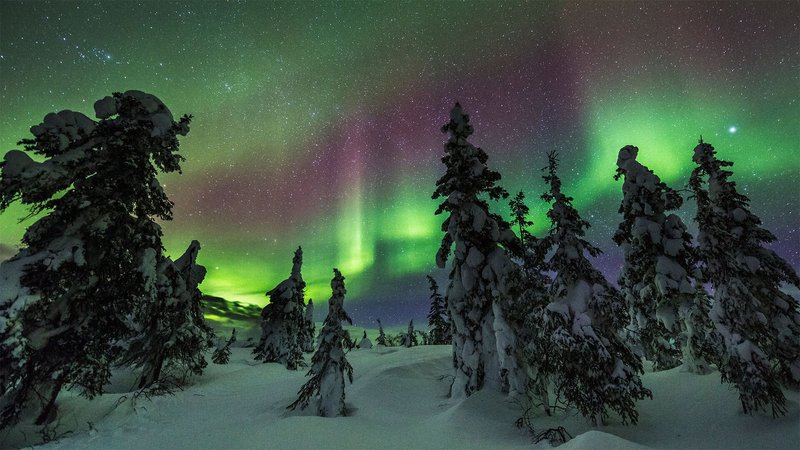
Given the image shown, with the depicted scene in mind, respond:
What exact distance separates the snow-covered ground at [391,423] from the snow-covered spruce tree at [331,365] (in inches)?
27.4

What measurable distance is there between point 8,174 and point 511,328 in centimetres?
1574

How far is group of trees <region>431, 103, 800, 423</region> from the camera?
9.55 m

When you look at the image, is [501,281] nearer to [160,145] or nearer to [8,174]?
[160,145]

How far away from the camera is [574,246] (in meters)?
11.5

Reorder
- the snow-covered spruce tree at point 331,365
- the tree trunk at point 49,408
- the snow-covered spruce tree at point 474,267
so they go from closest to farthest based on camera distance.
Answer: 1. the tree trunk at point 49,408
2. the snow-covered spruce tree at point 331,365
3. the snow-covered spruce tree at point 474,267

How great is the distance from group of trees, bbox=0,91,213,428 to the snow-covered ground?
1.32 m

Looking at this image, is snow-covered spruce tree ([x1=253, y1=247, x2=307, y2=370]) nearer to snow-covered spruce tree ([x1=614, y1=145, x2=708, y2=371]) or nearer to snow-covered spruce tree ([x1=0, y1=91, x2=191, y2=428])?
snow-covered spruce tree ([x1=0, y1=91, x2=191, y2=428])

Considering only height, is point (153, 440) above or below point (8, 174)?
below

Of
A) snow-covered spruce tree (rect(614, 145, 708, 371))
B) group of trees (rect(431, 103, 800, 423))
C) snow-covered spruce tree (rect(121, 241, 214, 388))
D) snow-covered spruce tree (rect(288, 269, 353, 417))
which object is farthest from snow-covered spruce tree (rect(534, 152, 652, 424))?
snow-covered spruce tree (rect(121, 241, 214, 388))

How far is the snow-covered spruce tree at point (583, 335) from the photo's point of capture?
952 cm

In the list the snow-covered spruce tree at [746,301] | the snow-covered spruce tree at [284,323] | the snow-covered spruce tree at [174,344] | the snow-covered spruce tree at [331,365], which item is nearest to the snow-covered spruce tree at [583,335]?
the snow-covered spruce tree at [746,301]

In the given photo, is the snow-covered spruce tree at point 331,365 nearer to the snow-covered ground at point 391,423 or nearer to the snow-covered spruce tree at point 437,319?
the snow-covered ground at point 391,423

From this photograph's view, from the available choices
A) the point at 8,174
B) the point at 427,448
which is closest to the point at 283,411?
the point at 427,448

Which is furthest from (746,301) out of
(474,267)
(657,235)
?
(474,267)
